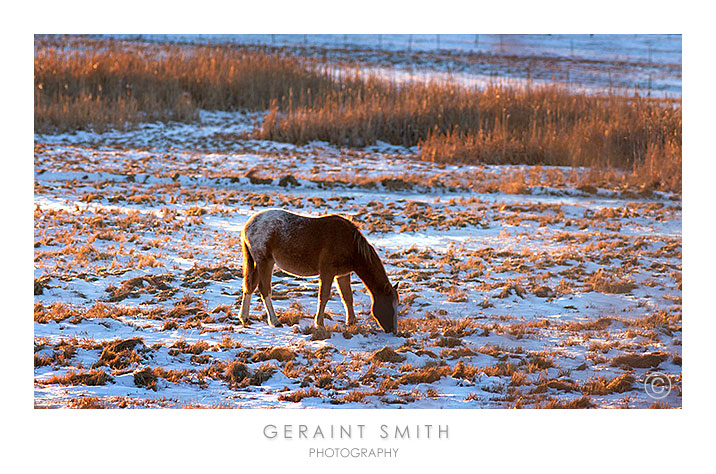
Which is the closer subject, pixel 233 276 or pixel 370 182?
pixel 233 276

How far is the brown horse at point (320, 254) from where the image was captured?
5672mm

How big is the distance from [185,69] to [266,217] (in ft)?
39.0

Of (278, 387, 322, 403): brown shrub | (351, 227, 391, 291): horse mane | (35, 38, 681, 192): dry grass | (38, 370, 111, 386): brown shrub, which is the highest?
(35, 38, 681, 192): dry grass

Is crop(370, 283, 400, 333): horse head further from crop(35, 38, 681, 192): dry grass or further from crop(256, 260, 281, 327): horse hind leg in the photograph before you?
crop(35, 38, 681, 192): dry grass

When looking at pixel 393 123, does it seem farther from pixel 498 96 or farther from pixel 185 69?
pixel 185 69

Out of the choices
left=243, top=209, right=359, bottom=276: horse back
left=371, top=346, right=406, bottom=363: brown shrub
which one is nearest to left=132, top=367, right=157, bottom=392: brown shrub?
left=243, top=209, right=359, bottom=276: horse back

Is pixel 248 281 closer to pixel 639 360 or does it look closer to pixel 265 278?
pixel 265 278

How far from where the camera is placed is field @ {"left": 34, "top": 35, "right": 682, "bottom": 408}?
5148mm

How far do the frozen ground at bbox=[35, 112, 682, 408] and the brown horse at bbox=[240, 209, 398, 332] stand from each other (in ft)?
1.10

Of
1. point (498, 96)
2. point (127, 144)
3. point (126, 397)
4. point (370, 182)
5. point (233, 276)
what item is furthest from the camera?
point (498, 96)

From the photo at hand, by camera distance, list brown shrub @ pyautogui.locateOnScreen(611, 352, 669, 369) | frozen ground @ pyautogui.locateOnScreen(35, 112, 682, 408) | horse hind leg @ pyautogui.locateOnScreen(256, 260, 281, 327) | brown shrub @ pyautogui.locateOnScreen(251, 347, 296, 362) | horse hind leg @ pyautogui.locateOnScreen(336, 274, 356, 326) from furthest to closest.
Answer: horse hind leg @ pyautogui.locateOnScreen(336, 274, 356, 326) → horse hind leg @ pyautogui.locateOnScreen(256, 260, 281, 327) → brown shrub @ pyautogui.locateOnScreen(611, 352, 669, 369) → brown shrub @ pyautogui.locateOnScreen(251, 347, 296, 362) → frozen ground @ pyautogui.locateOnScreen(35, 112, 682, 408)

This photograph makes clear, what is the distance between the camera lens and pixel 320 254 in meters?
5.66
